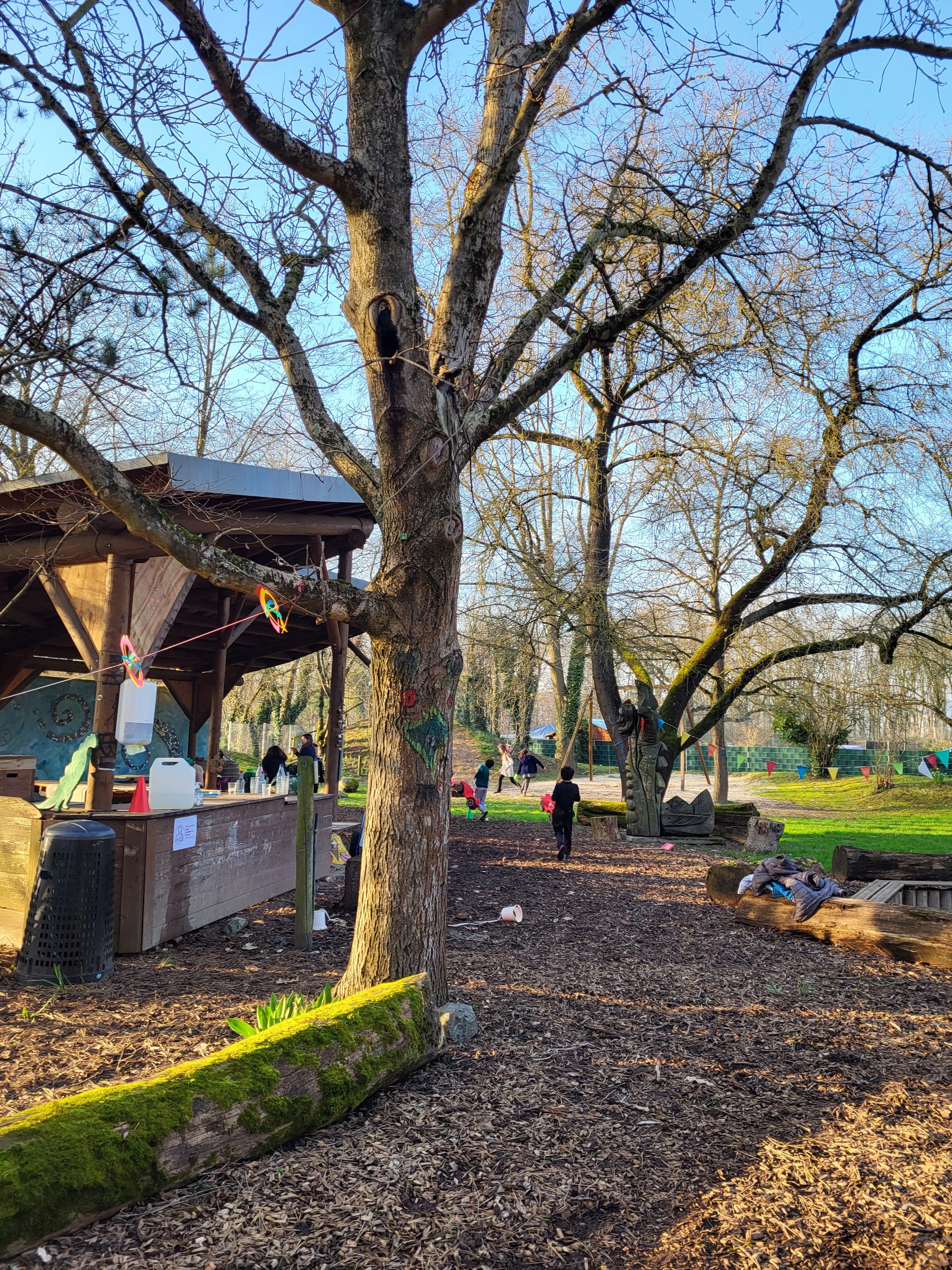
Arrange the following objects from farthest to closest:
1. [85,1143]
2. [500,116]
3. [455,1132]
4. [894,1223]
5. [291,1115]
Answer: [500,116] → [455,1132] → [291,1115] → [894,1223] → [85,1143]

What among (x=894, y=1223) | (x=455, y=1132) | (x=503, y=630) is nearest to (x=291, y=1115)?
(x=455, y=1132)

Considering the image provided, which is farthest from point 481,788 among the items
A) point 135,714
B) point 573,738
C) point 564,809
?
point 135,714

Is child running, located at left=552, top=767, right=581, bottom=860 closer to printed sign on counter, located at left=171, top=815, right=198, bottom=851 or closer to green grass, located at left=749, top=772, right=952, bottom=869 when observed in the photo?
green grass, located at left=749, top=772, right=952, bottom=869

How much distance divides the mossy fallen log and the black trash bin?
283 cm

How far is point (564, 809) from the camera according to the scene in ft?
43.8

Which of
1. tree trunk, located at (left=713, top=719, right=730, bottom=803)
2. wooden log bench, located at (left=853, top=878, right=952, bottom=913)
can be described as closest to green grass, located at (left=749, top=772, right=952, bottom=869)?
tree trunk, located at (left=713, top=719, right=730, bottom=803)

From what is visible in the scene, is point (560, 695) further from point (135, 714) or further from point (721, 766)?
point (135, 714)

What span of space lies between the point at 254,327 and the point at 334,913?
575 centimetres

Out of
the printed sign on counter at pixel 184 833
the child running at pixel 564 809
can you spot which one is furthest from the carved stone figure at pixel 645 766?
the printed sign on counter at pixel 184 833

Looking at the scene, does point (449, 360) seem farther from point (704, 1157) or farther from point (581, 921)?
point (581, 921)

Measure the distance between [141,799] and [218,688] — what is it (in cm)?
639

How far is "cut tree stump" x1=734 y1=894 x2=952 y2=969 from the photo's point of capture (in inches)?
294

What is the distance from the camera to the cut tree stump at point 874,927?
24.5 ft

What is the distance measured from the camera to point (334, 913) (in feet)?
29.2
